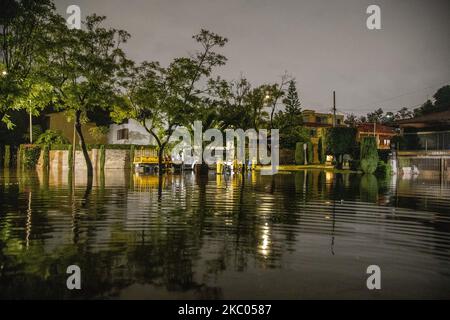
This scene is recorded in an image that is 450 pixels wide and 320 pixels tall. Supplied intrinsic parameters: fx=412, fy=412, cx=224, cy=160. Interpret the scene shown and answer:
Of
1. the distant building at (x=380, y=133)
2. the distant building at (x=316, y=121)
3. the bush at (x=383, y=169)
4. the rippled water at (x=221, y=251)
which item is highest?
the distant building at (x=316, y=121)

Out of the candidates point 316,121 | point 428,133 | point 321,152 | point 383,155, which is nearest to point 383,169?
point 383,155

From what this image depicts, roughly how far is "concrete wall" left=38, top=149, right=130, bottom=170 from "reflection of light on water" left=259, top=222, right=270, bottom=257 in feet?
125

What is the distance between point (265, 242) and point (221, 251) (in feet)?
3.45

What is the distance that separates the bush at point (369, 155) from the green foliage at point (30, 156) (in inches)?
1352

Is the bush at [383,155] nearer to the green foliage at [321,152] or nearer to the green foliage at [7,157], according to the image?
the green foliage at [321,152]

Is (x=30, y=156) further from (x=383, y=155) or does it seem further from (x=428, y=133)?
(x=428, y=133)

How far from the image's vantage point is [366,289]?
15.4 feet

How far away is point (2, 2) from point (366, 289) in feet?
61.0

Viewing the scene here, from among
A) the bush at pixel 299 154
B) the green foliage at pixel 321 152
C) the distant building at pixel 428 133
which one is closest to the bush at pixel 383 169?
the distant building at pixel 428 133

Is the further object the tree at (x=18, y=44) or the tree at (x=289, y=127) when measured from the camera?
the tree at (x=289, y=127)

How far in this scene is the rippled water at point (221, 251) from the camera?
4652 millimetres

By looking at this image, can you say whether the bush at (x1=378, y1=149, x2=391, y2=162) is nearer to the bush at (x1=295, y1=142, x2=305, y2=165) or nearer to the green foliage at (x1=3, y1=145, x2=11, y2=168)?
the bush at (x1=295, y1=142, x2=305, y2=165)
